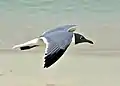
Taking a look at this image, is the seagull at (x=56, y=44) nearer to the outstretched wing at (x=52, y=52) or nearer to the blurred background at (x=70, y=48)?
the outstretched wing at (x=52, y=52)

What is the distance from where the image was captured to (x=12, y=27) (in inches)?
133

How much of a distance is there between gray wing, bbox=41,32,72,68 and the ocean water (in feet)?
1.45

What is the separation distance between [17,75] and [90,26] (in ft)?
3.54

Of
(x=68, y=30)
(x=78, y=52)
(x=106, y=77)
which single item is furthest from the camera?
(x=78, y=52)

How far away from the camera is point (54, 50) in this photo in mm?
1775

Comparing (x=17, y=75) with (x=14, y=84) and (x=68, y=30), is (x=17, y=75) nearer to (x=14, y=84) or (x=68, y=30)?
(x=14, y=84)

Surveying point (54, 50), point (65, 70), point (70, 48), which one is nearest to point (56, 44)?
point (54, 50)

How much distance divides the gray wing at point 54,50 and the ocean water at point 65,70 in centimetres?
44

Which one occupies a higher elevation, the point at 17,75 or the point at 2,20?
the point at 2,20

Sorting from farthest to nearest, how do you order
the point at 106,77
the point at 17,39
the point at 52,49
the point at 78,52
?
the point at 17,39
the point at 78,52
the point at 106,77
the point at 52,49

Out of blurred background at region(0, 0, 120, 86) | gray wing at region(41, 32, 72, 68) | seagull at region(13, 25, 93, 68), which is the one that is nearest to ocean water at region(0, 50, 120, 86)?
blurred background at region(0, 0, 120, 86)

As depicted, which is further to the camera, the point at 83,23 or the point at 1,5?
the point at 1,5

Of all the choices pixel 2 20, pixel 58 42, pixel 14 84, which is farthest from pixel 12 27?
pixel 58 42

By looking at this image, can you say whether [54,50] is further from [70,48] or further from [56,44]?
[70,48]
